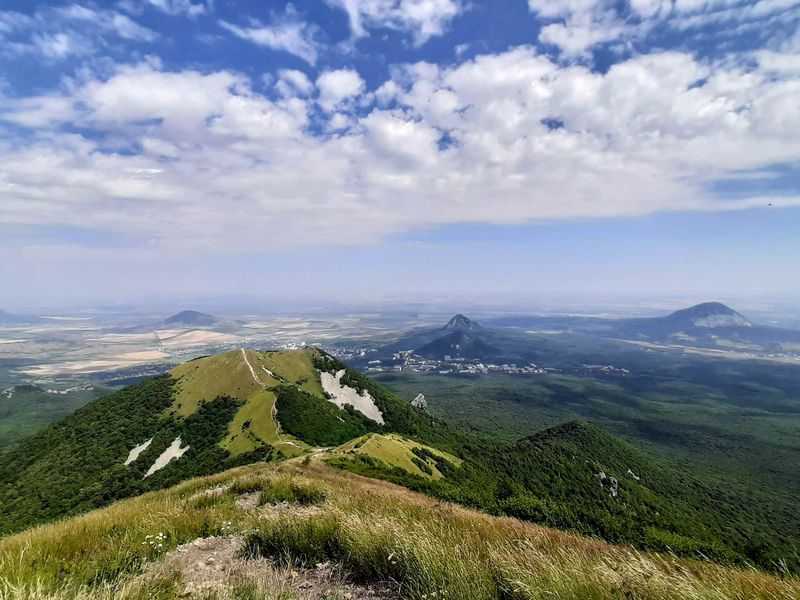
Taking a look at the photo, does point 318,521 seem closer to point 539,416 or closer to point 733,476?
point 733,476

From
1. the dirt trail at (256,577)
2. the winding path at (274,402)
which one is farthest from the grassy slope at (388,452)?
the dirt trail at (256,577)

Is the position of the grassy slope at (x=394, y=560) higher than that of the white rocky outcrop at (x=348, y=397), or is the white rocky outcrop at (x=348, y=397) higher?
the grassy slope at (x=394, y=560)

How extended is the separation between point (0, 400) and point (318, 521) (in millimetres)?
266167

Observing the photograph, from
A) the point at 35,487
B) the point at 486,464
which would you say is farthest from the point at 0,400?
the point at 486,464

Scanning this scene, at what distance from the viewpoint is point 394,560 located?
598cm

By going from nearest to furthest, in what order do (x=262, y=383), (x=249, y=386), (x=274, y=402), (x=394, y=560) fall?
(x=394, y=560) < (x=274, y=402) < (x=249, y=386) < (x=262, y=383)

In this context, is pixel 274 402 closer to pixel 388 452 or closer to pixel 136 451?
pixel 136 451

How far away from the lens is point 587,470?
8094cm

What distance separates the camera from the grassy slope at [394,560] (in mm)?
4699

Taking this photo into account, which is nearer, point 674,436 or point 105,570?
point 105,570

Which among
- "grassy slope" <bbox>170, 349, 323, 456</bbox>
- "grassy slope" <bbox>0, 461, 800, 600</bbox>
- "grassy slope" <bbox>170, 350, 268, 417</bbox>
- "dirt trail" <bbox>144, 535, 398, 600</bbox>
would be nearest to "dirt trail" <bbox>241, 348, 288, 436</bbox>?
"grassy slope" <bbox>170, 349, 323, 456</bbox>

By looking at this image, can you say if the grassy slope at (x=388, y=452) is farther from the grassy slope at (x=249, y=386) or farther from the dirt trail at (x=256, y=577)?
the dirt trail at (x=256, y=577)

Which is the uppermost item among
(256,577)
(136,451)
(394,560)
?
(256,577)

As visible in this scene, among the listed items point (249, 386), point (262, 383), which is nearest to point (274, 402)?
point (249, 386)
